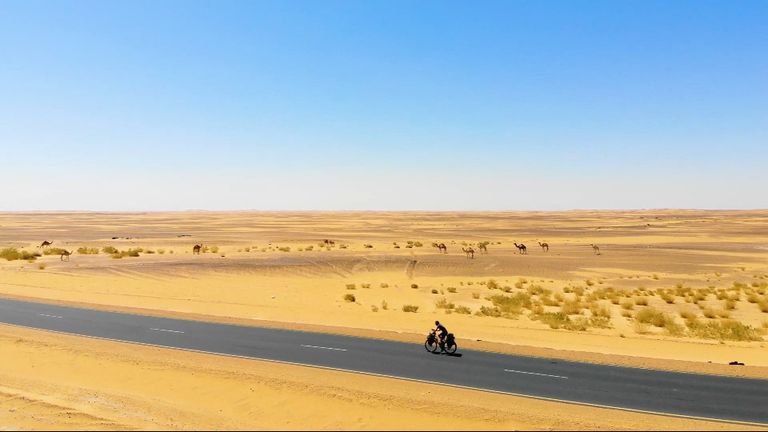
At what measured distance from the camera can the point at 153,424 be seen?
14430 millimetres

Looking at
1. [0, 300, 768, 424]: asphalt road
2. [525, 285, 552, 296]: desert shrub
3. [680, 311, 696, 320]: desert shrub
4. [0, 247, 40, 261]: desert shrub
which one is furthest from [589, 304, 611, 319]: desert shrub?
[0, 247, 40, 261]: desert shrub

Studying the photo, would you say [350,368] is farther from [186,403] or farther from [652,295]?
[652,295]

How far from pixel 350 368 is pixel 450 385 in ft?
13.4

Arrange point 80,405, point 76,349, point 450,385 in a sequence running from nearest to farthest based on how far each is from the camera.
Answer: point 80,405 < point 450,385 < point 76,349

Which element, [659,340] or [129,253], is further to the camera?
[129,253]

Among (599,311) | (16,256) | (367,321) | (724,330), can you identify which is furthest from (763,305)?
(16,256)

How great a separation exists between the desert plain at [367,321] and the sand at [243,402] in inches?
3.0

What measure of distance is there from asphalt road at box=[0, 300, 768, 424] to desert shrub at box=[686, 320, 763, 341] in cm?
973

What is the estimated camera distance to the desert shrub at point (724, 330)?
27094 mm

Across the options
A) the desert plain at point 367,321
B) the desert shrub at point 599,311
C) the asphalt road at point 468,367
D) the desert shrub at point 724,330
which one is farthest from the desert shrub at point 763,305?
the asphalt road at point 468,367

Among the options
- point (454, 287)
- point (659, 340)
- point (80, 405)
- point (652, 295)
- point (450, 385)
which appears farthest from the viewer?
point (454, 287)

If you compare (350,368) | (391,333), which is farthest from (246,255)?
(350,368)

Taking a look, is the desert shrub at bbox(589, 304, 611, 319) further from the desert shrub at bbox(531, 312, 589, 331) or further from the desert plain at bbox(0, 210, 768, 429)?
the desert shrub at bbox(531, 312, 589, 331)

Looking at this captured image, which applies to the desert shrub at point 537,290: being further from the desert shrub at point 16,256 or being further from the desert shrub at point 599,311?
the desert shrub at point 16,256
